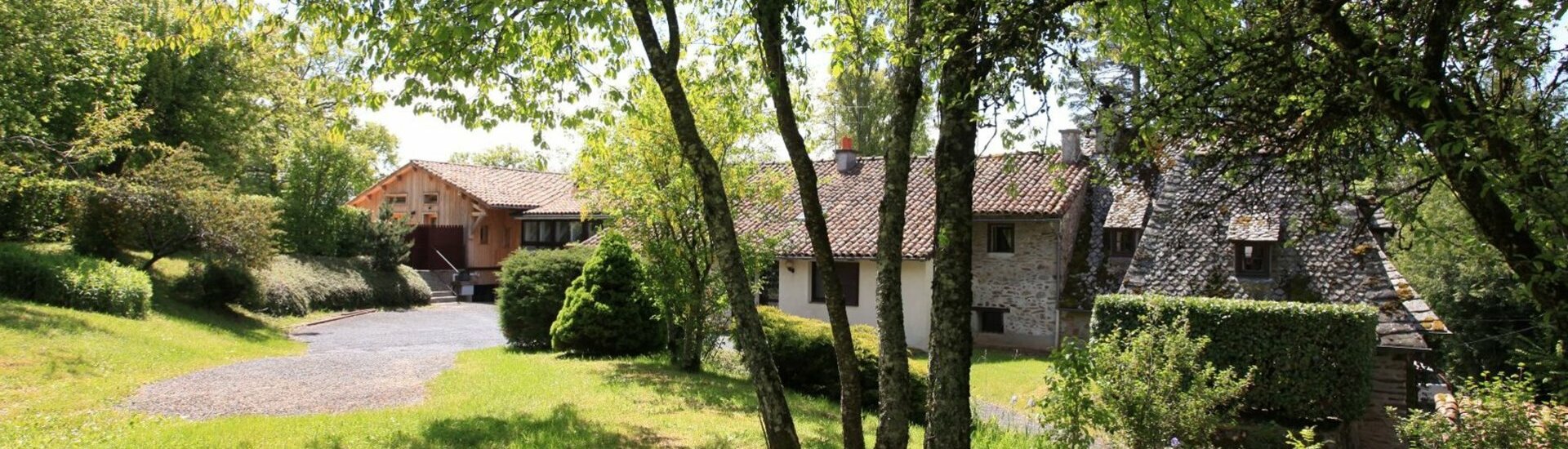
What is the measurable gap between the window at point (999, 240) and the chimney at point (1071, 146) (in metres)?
3.00

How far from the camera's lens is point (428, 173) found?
119 ft

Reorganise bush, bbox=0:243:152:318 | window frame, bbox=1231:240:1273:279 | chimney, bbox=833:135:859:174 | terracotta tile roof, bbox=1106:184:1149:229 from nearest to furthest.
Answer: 1. bush, bbox=0:243:152:318
2. window frame, bbox=1231:240:1273:279
3. terracotta tile roof, bbox=1106:184:1149:229
4. chimney, bbox=833:135:859:174

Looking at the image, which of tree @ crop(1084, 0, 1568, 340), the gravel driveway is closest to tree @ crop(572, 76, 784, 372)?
the gravel driveway

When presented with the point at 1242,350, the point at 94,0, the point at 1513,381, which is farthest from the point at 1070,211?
the point at 94,0

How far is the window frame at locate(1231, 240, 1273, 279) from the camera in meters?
18.6

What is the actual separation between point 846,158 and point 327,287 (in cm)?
1594

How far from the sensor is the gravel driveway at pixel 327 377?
8930mm

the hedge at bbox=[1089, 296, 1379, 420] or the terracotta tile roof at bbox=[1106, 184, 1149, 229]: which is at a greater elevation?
the terracotta tile roof at bbox=[1106, 184, 1149, 229]

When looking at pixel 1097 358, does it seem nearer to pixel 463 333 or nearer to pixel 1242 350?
pixel 1242 350

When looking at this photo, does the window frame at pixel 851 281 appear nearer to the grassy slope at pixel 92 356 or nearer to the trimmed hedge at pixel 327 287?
the grassy slope at pixel 92 356

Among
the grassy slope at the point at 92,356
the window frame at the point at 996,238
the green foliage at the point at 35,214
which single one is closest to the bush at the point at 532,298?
the grassy slope at the point at 92,356

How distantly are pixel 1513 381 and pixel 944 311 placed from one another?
6.69 m

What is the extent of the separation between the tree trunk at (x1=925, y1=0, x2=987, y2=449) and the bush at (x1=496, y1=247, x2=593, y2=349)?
12157 millimetres

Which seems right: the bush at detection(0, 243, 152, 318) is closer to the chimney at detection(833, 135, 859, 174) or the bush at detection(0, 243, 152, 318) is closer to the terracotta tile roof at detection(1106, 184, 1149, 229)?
the chimney at detection(833, 135, 859, 174)
